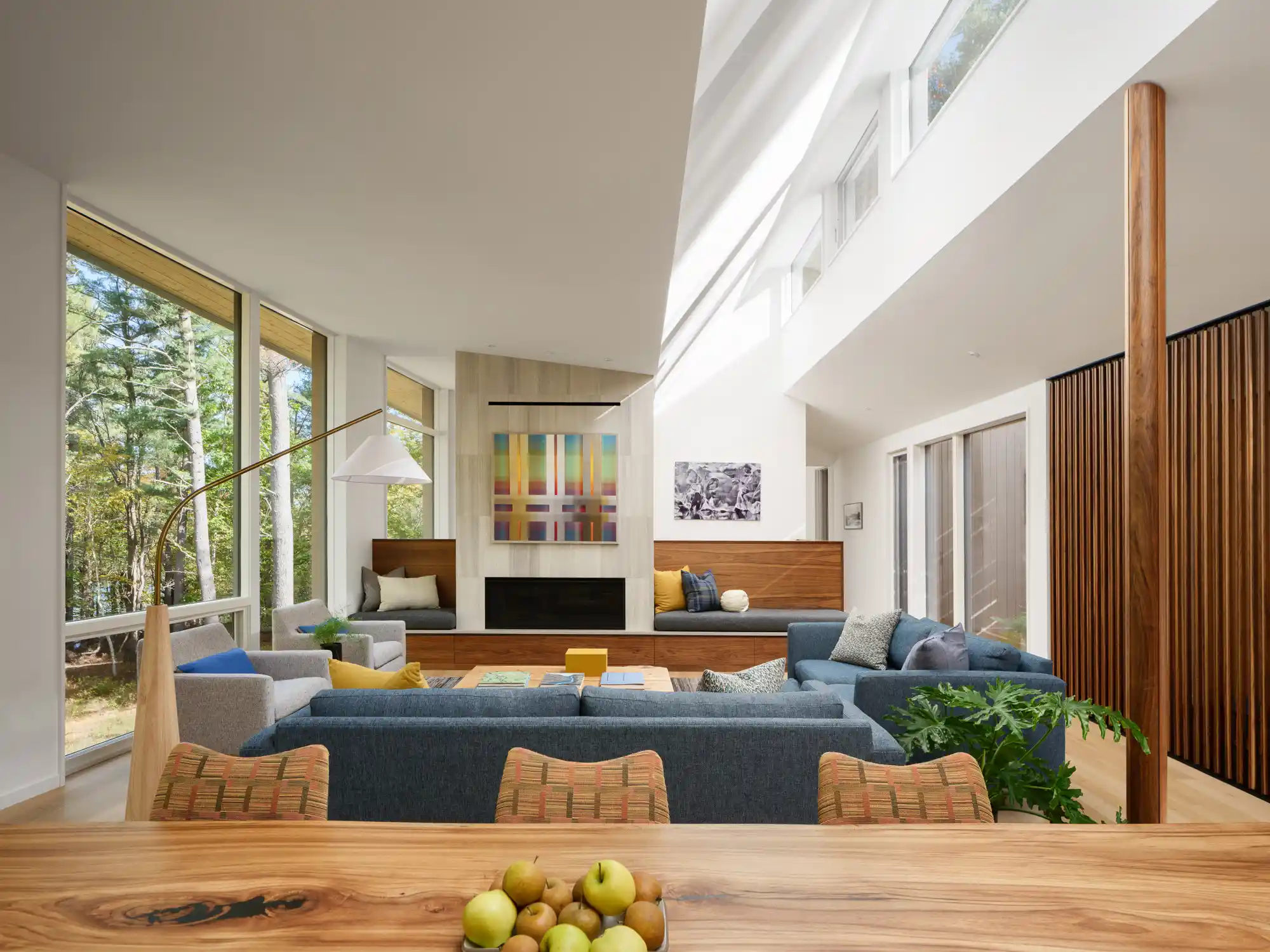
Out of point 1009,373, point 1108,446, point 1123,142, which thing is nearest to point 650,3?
point 1123,142

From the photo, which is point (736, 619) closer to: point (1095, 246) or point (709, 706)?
point (709, 706)

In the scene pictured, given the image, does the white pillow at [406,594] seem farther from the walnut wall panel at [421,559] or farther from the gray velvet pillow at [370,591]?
the walnut wall panel at [421,559]

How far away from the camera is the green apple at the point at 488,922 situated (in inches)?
44.2

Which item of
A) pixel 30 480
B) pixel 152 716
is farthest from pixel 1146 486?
pixel 30 480

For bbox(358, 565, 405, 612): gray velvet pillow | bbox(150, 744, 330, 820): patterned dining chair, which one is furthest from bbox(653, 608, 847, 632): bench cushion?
bbox(150, 744, 330, 820): patterned dining chair

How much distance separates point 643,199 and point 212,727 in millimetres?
3114

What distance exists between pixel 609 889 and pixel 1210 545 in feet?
13.9

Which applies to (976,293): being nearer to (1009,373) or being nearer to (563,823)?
(1009,373)

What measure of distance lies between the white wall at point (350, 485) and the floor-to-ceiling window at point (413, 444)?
1079mm

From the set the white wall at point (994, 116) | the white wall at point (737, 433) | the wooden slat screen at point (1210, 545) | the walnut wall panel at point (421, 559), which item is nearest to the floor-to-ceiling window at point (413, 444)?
the walnut wall panel at point (421, 559)

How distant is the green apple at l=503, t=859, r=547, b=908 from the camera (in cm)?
118

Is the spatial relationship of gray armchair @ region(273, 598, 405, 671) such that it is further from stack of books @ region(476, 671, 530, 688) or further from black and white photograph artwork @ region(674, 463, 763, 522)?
black and white photograph artwork @ region(674, 463, 763, 522)

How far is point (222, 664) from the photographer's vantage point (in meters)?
4.17

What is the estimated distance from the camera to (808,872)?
1.41 metres
